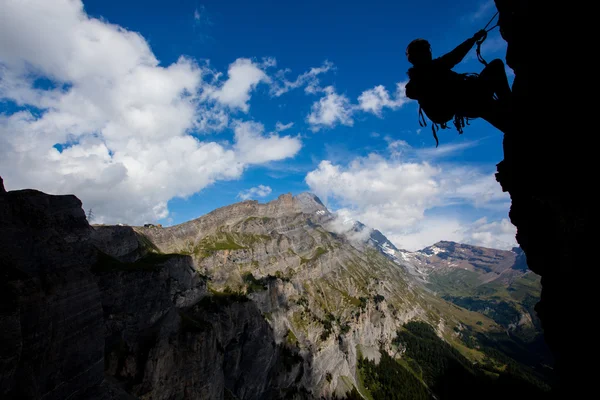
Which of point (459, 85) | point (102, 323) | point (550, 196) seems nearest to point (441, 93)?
point (459, 85)

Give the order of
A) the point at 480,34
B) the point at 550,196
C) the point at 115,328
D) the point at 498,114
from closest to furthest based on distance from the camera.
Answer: the point at 550,196 → the point at 498,114 → the point at 480,34 → the point at 115,328

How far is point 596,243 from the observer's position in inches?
246

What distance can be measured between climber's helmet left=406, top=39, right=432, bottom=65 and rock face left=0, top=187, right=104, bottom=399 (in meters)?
36.6

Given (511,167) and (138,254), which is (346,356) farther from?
(511,167)

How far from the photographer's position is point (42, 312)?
108 feet

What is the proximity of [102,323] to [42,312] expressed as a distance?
13313mm

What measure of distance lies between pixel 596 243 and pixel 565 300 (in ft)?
7.13

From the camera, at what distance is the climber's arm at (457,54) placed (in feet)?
26.7

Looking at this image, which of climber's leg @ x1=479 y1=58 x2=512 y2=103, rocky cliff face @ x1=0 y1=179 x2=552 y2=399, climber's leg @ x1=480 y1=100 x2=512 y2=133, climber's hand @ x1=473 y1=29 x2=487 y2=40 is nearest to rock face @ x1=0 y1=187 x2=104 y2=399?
rocky cliff face @ x1=0 y1=179 x2=552 y2=399

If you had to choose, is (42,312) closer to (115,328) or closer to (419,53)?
(115,328)

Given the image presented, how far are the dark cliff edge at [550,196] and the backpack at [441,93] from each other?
4.49 feet

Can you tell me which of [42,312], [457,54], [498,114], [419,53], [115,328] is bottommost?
[115,328]

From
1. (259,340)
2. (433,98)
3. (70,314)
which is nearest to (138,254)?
(259,340)

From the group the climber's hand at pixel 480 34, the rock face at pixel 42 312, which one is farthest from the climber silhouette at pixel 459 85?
the rock face at pixel 42 312
